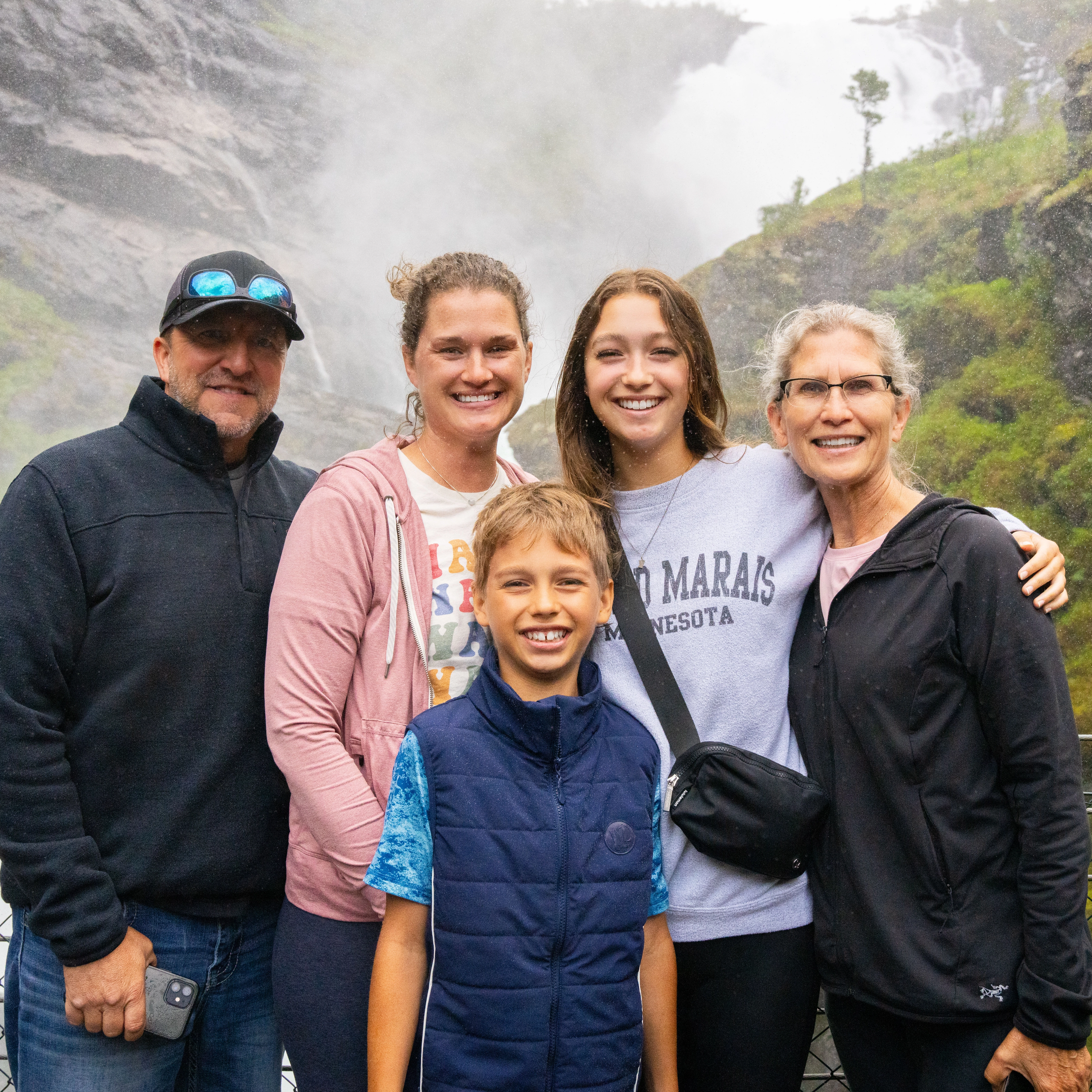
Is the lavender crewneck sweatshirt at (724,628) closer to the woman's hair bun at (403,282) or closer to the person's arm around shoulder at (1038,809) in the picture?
the person's arm around shoulder at (1038,809)

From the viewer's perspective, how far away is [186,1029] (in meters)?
1.53

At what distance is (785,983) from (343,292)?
605 inches

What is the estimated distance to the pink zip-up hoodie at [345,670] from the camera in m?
1.34

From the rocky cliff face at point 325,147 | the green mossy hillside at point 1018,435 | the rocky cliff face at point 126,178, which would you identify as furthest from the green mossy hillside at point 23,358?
the green mossy hillside at point 1018,435

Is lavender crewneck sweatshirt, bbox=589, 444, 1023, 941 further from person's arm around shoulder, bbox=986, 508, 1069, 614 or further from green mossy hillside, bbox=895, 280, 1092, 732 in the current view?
green mossy hillside, bbox=895, 280, 1092, 732

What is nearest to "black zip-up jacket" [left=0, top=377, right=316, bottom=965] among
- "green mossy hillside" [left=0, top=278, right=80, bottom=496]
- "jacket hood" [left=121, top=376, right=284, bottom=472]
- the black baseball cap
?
"jacket hood" [left=121, top=376, right=284, bottom=472]

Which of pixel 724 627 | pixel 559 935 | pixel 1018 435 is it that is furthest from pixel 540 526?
pixel 1018 435

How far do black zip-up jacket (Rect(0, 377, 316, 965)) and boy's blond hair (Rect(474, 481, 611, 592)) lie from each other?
0.47 meters

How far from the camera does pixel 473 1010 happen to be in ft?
3.92

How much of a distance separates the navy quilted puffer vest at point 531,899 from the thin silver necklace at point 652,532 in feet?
1.06

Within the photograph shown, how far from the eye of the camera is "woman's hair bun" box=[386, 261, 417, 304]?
1.65m

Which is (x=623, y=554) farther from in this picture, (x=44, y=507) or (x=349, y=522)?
(x=44, y=507)

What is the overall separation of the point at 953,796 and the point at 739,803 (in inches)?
12.6

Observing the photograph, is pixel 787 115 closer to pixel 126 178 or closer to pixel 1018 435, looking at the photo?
pixel 1018 435
